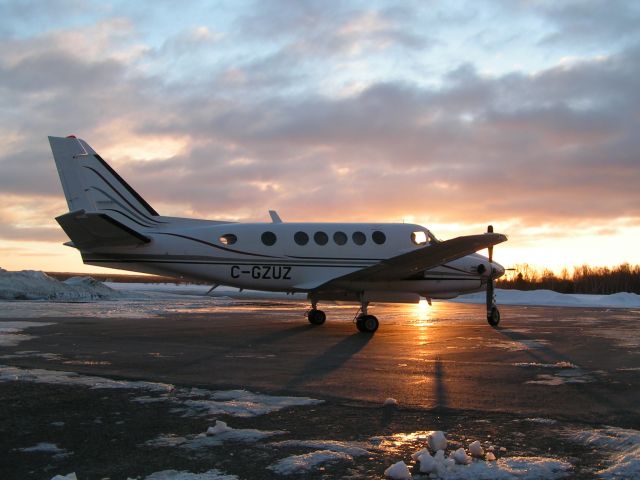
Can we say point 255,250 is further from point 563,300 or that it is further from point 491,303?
point 563,300

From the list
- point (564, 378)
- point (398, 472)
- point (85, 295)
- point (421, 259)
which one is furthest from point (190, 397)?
point (85, 295)

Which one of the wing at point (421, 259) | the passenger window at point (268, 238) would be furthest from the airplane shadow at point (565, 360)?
the passenger window at point (268, 238)

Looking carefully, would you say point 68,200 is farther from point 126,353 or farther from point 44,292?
point 44,292

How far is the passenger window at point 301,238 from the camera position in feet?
59.7

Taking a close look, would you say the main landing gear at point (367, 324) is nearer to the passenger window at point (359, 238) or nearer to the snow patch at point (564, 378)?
the passenger window at point (359, 238)

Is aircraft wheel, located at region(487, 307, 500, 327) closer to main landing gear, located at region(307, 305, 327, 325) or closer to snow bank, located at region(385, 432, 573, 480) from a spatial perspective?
main landing gear, located at region(307, 305, 327, 325)

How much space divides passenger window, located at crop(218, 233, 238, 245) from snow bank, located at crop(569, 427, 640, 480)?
13.3m

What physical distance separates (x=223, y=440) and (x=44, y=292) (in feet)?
125

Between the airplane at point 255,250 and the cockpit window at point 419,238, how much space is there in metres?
0.20

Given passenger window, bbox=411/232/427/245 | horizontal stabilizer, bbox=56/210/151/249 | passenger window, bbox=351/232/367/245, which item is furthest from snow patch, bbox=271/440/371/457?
passenger window, bbox=411/232/427/245

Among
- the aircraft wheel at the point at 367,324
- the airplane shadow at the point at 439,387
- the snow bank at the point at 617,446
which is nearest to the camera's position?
the snow bank at the point at 617,446

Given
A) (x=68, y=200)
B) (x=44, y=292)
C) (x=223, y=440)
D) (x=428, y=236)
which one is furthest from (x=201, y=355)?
(x=44, y=292)

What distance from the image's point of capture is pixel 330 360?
10.9m

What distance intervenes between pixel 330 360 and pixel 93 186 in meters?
10.7
